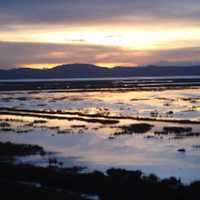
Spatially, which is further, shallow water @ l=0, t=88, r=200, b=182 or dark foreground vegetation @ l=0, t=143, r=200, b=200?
shallow water @ l=0, t=88, r=200, b=182

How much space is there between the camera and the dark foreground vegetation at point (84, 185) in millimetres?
14430

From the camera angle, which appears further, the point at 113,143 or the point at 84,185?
the point at 113,143

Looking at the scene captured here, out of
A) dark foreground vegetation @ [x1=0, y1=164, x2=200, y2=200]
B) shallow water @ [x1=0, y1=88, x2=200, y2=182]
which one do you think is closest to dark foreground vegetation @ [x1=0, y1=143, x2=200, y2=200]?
dark foreground vegetation @ [x1=0, y1=164, x2=200, y2=200]

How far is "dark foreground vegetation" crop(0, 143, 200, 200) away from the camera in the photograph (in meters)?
14.4

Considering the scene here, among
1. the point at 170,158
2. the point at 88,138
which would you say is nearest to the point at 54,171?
the point at 170,158

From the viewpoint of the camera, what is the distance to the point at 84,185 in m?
15.8

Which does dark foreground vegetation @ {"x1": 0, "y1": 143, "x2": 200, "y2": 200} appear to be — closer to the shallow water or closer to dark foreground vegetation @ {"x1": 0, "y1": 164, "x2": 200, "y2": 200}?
dark foreground vegetation @ {"x1": 0, "y1": 164, "x2": 200, "y2": 200}

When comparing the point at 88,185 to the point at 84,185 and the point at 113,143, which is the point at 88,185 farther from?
the point at 113,143

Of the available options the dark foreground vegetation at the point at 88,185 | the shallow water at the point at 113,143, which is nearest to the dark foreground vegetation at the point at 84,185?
the dark foreground vegetation at the point at 88,185

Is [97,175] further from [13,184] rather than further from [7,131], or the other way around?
[7,131]

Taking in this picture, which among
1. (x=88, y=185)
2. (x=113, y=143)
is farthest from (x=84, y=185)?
(x=113, y=143)

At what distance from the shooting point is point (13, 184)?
626 inches

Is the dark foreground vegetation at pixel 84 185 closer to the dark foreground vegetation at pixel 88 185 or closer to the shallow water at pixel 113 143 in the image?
the dark foreground vegetation at pixel 88 185

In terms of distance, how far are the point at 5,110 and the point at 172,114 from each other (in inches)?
613
